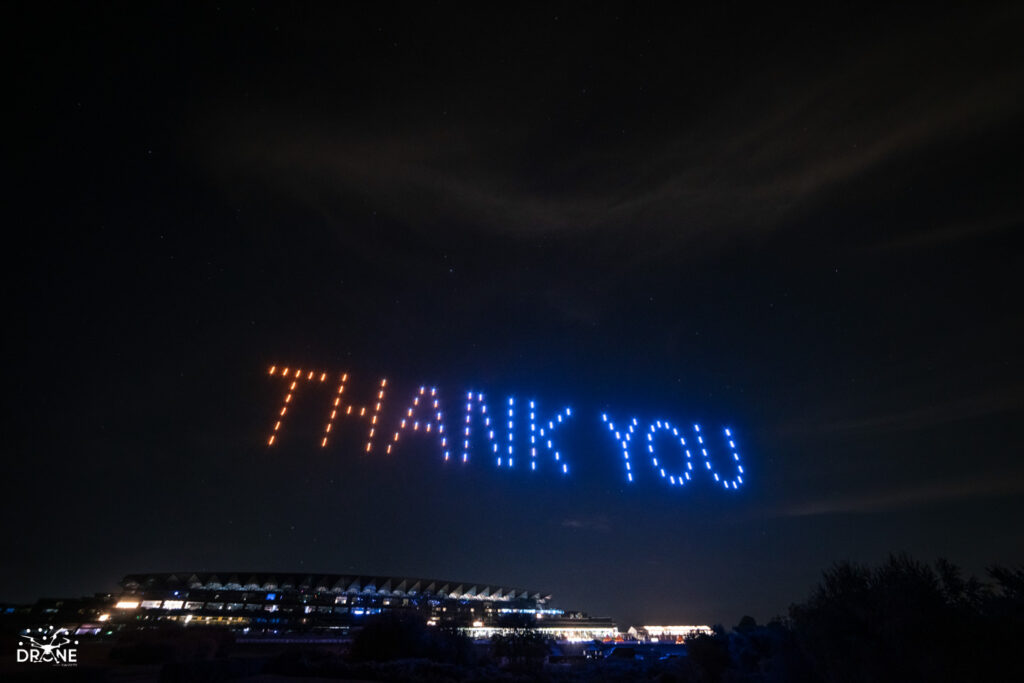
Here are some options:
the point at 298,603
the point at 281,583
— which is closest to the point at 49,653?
the point at 298,603

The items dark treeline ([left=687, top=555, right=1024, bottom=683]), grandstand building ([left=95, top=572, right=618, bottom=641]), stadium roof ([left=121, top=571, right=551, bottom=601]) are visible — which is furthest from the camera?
stadium roof ([left=121, top=571, right=551, bottom=601])

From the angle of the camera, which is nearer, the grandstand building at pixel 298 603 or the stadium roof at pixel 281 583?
the grandstand building at pixel 298 603

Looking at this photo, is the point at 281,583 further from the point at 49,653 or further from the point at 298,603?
the point at 49,653

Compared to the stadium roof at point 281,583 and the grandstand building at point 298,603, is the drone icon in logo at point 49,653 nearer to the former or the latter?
the grandstand building at point 298,603

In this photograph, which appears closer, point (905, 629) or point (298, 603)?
point (905, 629)

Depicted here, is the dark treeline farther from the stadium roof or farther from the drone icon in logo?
the stadium roof

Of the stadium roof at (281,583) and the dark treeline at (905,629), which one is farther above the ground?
the stadium roof at (281,583)

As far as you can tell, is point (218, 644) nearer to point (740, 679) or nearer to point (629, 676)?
point (629, 676)

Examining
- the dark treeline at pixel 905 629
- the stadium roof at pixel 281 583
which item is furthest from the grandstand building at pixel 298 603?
the dark treeline at pixel 905 629

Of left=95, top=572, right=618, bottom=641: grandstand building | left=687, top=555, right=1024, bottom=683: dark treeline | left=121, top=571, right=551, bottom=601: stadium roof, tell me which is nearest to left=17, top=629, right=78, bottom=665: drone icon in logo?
left=687, top=555, right=1024, bottom=683: dark treeline

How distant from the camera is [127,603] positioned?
11350cm

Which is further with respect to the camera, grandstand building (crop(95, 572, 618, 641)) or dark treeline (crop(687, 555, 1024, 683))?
grandstand building (crop(95, 572, 618, 641))

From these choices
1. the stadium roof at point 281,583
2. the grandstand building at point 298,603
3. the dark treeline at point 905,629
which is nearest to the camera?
the dark treeline at point 905,629

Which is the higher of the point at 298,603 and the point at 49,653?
the point at 298,603
